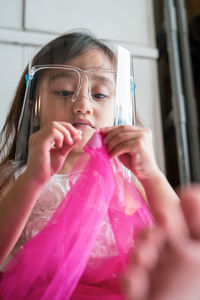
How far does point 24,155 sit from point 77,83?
0.19m

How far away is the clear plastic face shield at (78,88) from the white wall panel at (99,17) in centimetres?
56

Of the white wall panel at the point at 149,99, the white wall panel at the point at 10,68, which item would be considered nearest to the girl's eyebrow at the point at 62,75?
the white wall panel at the point at 10,68

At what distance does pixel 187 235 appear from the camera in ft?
0.97

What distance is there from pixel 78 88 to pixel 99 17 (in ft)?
2.47

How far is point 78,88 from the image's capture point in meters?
0.65

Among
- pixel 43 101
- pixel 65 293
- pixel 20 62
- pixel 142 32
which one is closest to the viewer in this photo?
pixel 65 293

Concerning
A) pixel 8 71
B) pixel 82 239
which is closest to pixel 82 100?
pixel 82 239

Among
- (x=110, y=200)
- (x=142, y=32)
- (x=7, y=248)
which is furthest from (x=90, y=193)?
(x=142, y=32)

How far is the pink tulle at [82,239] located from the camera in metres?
0.46

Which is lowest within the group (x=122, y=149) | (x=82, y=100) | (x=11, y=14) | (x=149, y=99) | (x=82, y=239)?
(x=82, y=239)

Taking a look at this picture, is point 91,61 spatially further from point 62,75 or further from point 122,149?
point 122,149

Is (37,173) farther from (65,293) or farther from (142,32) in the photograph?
(142,32)

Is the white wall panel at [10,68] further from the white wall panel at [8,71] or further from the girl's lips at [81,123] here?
the girl's lips at [81,123]

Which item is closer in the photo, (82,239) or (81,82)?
(82,239)
